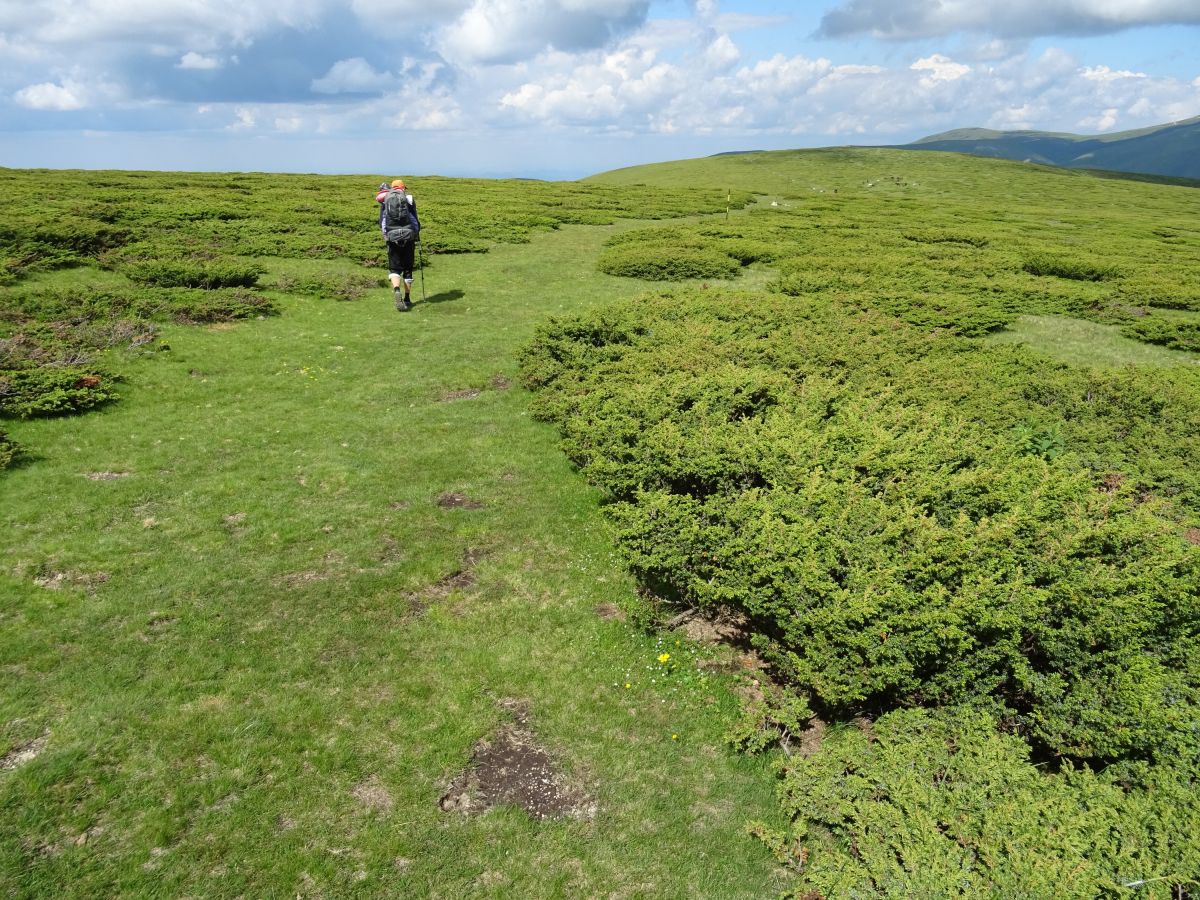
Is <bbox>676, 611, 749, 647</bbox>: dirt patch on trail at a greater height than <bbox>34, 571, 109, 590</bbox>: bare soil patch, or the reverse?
<bbox>34, 571, 109, 590</bbox>: bare soil patch

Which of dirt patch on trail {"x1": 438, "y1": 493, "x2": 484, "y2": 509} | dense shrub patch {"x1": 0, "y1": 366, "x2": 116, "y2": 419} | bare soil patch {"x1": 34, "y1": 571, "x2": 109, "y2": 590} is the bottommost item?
dirt patch on trail {"x1": 438, "y1": 493, "x2": 484, "y2": 509}

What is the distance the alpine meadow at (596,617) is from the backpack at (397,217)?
19.2ft

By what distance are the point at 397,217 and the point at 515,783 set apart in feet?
65.6

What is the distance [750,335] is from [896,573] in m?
11.3

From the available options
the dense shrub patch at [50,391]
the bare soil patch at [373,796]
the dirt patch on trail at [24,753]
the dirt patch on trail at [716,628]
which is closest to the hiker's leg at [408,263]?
the dense shrub patch at [50,391]

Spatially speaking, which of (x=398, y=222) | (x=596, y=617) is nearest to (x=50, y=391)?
(x=398, y=222)

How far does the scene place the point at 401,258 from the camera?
23109mm

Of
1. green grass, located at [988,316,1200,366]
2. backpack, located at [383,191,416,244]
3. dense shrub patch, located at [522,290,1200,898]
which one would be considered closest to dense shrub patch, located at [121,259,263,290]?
backpack, located at [383,191,416,244]

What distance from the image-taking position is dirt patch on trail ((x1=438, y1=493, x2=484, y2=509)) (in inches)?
473

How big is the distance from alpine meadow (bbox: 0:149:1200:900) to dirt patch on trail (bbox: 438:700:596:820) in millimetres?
35

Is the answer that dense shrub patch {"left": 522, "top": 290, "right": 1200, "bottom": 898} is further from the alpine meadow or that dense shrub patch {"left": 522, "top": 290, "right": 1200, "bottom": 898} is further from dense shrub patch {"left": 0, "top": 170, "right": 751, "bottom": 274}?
dense shrub patch {"left": 0, "top": 170, "right": 751, "bottom": 274}

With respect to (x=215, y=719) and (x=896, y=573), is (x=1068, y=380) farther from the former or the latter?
(x=215, y=719)

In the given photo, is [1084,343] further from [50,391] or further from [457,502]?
[50,391]

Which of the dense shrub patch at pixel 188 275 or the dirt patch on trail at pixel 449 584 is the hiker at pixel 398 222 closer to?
the dense shrub patch at pixel 188 275
